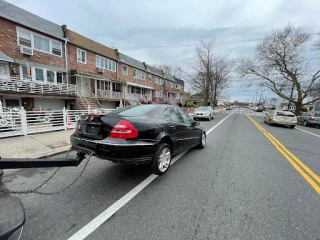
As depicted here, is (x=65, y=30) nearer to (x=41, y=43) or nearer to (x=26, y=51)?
(x=41, y=43)

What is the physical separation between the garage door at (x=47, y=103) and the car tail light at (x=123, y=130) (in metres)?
14.0

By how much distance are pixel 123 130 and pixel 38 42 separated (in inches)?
609

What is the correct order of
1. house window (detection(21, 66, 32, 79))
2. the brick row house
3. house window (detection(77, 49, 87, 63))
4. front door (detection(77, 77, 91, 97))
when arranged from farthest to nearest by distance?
house window (detection(77, 49, 87, 63)), front door (detection(77, 77, 91, 97)), house window (detection(21, 66, 32, 79)), the brick row house

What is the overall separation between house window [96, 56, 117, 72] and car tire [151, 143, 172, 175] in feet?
59.9

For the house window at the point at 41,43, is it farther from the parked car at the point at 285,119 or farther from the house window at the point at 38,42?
the parked car at the point at 285,119

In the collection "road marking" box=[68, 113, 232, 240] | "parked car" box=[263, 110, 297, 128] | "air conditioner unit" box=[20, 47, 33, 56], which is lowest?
"road marking" box=[68, 113, 232, 240]

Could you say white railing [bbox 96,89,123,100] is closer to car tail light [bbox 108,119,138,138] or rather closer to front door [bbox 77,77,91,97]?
front door [bbox 77,77,91,97]

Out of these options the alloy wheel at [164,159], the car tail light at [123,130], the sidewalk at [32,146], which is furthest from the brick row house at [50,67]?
the alloy wheel at [164,159]

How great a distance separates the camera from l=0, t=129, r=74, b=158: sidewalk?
4.93m

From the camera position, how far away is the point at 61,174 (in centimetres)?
366

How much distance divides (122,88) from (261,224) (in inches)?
871

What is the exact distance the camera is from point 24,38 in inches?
495

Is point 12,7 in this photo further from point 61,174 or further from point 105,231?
point 105,231

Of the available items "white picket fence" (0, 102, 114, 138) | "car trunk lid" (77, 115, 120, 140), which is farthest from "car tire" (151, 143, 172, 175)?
"white picket fence" (0, 102, 114, 138)
